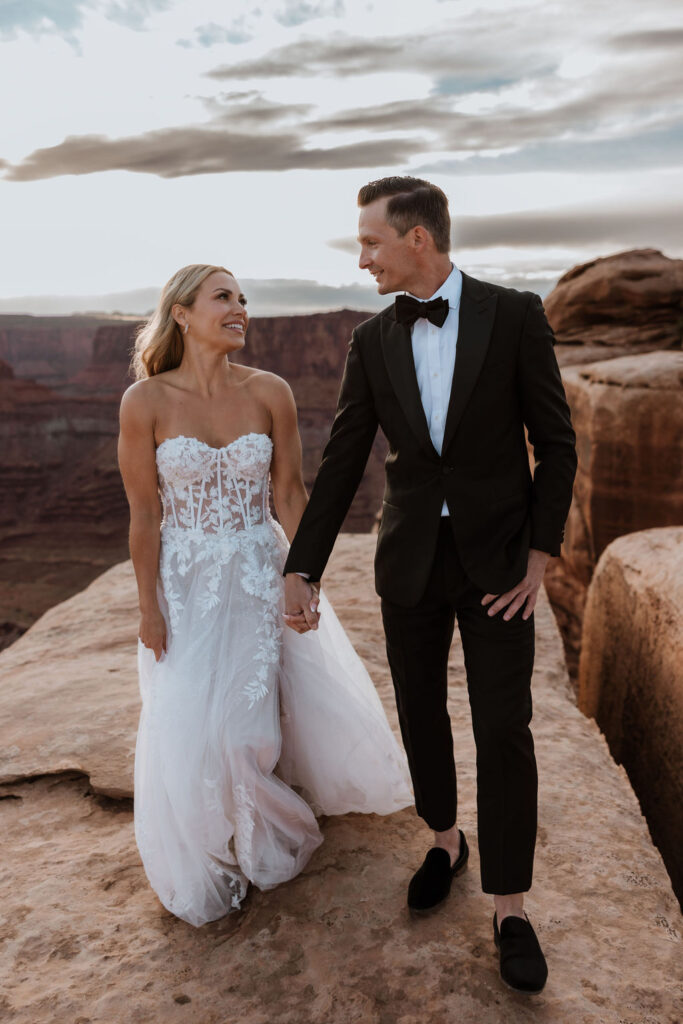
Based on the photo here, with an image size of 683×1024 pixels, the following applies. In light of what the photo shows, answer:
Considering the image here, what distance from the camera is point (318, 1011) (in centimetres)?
196

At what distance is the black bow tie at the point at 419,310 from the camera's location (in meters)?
1.99

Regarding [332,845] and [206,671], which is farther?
[332,845]

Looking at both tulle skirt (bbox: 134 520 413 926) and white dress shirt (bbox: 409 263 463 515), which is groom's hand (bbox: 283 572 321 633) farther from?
white dress shirt (bbox: 409 263 463 515)

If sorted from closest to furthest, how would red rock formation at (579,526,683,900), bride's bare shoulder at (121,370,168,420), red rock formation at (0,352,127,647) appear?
bride's bare shoulder at (121,370,168,420)
red rock formation at (579,526,683,900)
red rock formation at (0,352,127,647)

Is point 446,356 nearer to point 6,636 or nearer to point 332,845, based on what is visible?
point 332,845

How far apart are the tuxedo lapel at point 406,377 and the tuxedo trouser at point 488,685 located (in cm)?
21

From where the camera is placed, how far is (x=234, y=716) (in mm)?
2369

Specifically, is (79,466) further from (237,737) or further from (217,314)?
(237,737)

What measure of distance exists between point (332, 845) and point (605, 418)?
610 centimetres

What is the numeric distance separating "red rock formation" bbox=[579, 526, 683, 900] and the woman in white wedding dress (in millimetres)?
1489

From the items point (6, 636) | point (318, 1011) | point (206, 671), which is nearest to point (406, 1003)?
point (318, 1011)

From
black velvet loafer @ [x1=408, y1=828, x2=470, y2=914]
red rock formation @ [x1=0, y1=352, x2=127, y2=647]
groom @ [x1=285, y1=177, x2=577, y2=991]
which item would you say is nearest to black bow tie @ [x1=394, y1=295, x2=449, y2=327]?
groom @ [x1=285, y1=177, x2=577, y2=991]

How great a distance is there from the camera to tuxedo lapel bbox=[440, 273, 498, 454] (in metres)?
1.98

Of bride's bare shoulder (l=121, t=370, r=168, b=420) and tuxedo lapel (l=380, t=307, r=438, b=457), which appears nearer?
tuxedo lapel (l=380, t=307, r=438, b=457)
